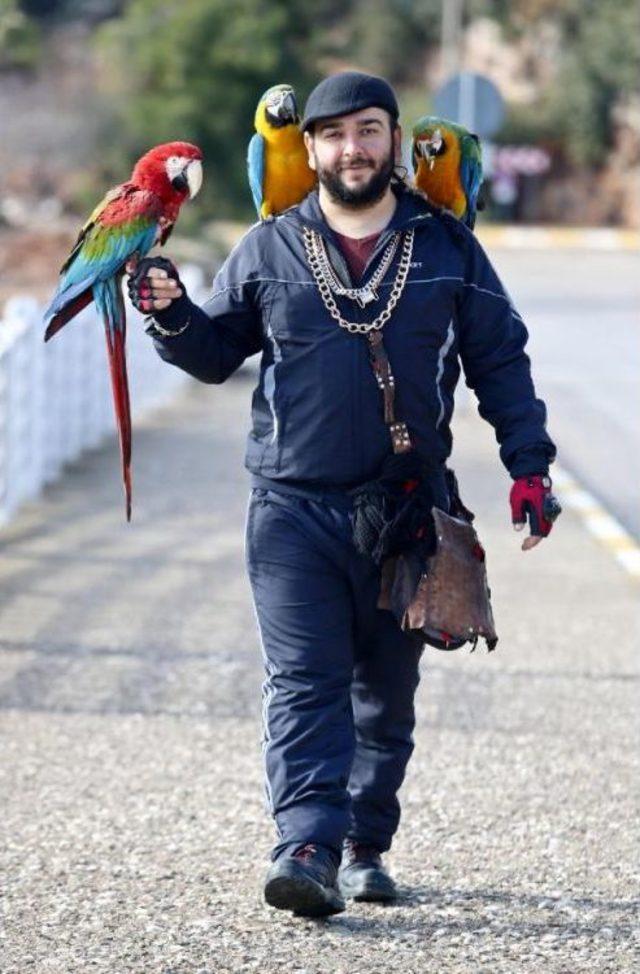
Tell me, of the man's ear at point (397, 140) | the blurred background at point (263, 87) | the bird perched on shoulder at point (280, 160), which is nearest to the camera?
the man's ear at point (397, 140)

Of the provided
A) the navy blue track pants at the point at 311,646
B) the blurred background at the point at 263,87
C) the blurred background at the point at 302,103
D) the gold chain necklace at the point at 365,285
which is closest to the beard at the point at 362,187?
the gold chain necklace at the point at 365,285

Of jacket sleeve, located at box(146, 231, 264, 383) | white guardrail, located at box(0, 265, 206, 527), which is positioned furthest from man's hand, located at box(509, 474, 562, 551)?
white guardrail, located at box(0, 265, 206, 527)

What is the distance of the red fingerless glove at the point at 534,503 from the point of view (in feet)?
16.2

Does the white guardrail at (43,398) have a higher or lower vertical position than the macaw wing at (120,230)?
lower

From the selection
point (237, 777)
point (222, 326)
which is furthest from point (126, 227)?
point (237, 777)

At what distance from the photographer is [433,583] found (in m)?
4.93

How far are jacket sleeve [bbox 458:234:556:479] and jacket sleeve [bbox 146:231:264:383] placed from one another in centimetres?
52

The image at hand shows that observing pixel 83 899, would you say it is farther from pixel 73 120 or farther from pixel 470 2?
pixel 470 2

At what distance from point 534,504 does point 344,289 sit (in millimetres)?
692

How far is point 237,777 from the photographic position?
21.1 ft

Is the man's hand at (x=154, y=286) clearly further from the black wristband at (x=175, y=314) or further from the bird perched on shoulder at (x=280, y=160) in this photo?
the bird perched on shoulder at (x=280, y=160)

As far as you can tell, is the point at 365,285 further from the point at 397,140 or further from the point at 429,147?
the point at 429,147

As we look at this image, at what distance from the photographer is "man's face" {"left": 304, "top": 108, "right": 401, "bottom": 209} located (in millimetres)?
4859

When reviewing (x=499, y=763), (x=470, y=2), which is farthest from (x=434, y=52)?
(x=499, y=763)
